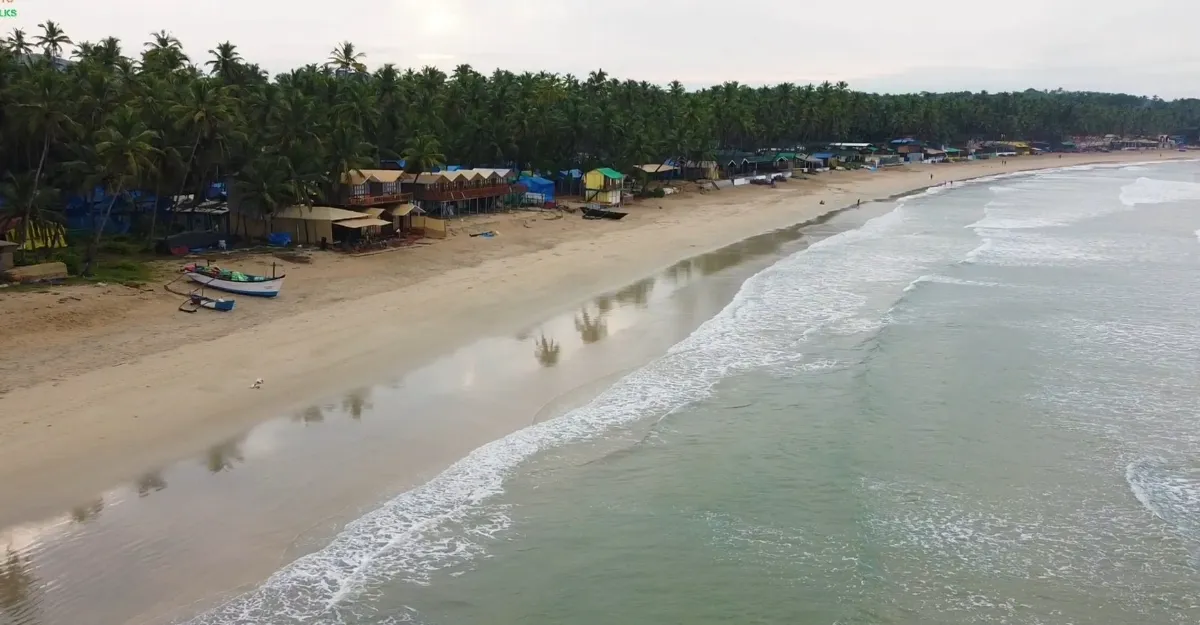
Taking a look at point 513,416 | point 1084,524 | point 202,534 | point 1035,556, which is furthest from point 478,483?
point 1084,524

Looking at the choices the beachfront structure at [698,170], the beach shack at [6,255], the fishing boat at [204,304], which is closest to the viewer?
the fishing boat at [204,304]

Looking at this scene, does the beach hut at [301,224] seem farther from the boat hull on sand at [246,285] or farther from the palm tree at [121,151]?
the boat hull on sand at [246,285]

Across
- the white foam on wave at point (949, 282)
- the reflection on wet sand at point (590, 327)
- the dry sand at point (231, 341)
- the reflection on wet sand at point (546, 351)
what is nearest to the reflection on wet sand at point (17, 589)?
the dry sand at point (231, 341)

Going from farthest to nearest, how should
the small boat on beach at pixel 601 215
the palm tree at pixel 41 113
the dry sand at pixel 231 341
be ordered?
1. the small boat on beach at pixel 601 215
2. the palm tree at pixel 41 113
3. the dry sand at pixel 231 341

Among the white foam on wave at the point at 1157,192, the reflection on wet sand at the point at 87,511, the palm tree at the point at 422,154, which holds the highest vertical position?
the palm tree at the point at 422,154

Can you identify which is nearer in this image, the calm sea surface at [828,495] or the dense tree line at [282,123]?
the calm sea surface at [828,495]

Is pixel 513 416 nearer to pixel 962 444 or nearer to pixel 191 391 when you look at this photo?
pixel 191 391

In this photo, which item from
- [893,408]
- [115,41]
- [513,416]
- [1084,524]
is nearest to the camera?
[1084,524]
